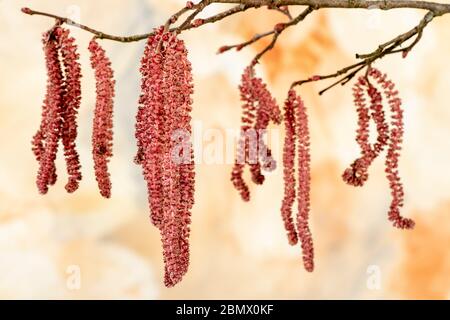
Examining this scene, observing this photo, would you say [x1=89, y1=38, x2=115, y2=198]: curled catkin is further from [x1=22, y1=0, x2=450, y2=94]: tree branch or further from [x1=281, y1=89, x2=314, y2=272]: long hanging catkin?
[x1=281, y1=89, x2=314, y2=272]: long hanging catkin

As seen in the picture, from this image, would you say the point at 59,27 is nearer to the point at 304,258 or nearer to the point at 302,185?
the point at 302,185

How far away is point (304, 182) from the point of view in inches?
63.8

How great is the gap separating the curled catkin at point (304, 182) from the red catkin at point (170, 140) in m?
0.50

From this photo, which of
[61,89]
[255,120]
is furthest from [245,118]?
[61,89]

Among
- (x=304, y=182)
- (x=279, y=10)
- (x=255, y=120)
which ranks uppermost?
(x=279, y=10)

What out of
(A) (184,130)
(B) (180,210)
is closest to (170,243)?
(B) (180,210)

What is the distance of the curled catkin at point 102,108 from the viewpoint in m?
1.27

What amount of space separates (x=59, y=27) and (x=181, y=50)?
0.29 meters

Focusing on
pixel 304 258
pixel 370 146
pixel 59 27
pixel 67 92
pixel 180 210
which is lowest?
pixel 304 258

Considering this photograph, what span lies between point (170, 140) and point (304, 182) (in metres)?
0.60

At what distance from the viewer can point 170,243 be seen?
3.61 ft

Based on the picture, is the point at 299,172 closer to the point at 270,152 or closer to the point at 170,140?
the point at 270,152

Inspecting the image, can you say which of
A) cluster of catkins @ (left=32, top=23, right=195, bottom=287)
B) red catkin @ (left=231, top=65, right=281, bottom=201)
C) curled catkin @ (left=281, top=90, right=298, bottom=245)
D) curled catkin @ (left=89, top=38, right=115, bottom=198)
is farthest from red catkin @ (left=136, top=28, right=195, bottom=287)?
curled catkin @ (left=281, top=90, right=298, bottom=245)

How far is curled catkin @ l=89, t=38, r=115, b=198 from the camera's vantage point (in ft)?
4.16
